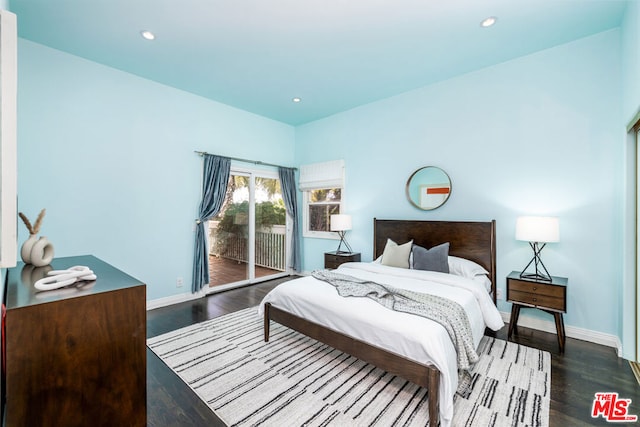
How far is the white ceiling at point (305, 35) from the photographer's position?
2328 millimetres

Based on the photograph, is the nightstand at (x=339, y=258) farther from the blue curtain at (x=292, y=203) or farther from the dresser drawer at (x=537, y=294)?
the dresser drawer at (x=537, y=294)

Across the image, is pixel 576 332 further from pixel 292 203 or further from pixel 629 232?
pixel 292 203

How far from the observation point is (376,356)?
1941mm

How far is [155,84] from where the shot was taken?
368 centimetres

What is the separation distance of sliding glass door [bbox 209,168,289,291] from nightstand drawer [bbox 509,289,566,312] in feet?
12.2

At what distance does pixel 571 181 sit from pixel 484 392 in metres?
2.29

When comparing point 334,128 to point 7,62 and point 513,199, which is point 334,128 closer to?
point 513,199

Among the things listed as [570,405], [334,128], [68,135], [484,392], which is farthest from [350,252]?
[68,135]

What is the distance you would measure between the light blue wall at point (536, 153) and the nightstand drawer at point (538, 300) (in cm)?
45

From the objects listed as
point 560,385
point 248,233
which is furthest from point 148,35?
point 560,385

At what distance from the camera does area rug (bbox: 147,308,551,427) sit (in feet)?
5.76

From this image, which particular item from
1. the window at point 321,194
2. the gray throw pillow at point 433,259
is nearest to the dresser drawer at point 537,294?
the gray throw pillow at point 433,259

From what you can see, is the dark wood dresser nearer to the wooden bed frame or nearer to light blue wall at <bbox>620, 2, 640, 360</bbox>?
the wooden bed frame

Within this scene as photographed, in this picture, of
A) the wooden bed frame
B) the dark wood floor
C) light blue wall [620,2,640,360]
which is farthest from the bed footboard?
light blue wall [620,2,640,360]
